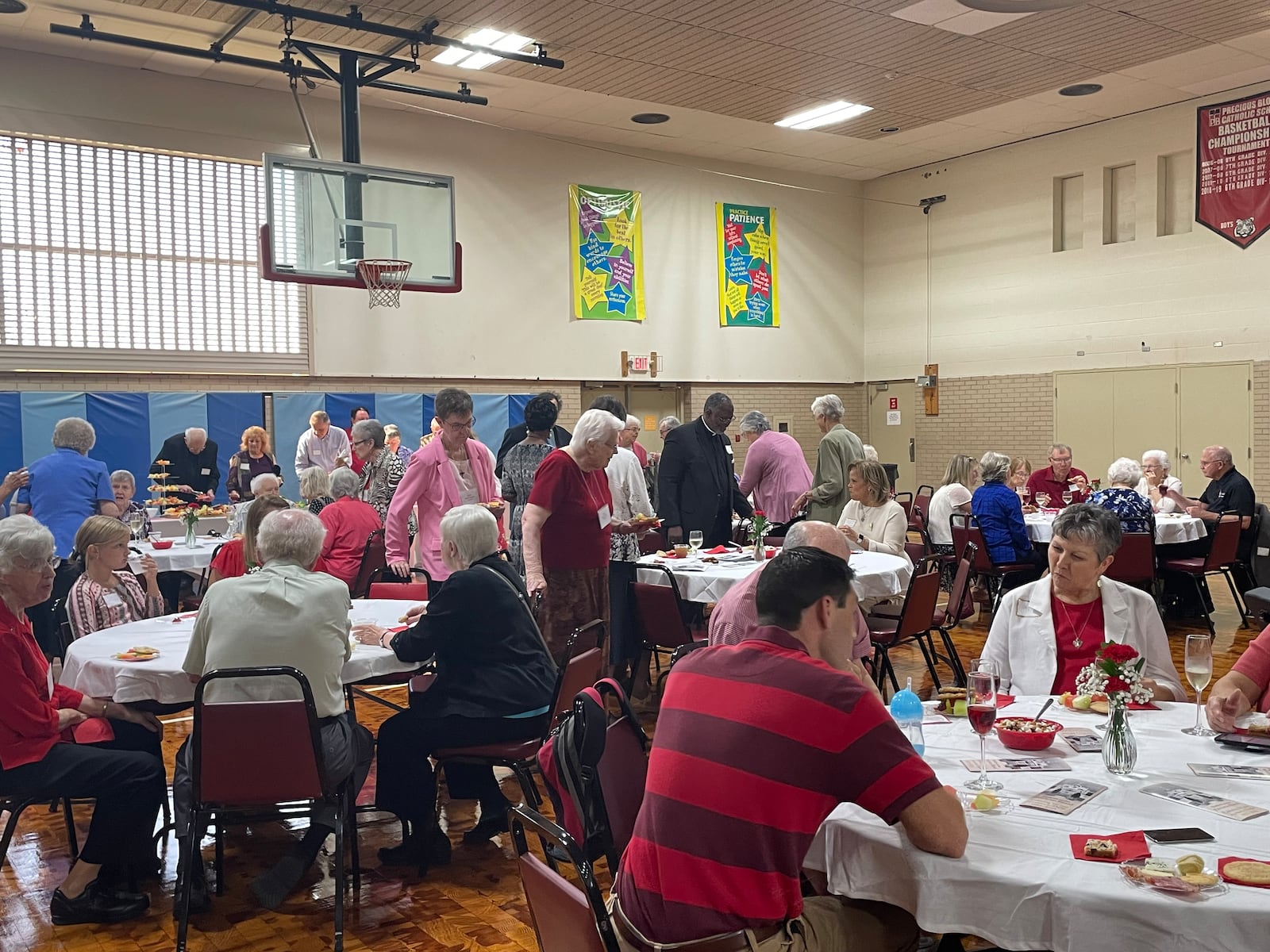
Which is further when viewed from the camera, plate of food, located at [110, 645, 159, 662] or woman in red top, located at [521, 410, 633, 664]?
woman in red top, located at [521, 410, 633, 664]

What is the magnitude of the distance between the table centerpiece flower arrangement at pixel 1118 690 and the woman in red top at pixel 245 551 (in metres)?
3.31

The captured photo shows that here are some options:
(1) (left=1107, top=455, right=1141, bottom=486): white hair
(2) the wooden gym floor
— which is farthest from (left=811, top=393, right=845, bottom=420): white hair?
(2) the wooden gym floor

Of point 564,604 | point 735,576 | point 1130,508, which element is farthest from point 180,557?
point 1130,508

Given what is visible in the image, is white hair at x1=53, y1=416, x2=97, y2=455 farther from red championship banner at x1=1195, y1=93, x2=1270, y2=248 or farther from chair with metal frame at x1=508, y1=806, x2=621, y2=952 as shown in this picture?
red championship banner at x1=1195, y1=93, x2=1270, y2=248

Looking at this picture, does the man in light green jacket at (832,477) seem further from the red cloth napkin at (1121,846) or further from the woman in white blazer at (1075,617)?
the red cloth napkin at (1121,846)

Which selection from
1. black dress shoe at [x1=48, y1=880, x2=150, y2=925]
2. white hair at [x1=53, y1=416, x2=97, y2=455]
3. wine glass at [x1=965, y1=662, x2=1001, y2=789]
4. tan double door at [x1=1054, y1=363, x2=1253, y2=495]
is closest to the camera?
wine glass at [x1=965, y1=662, x2=1001, y2=789]

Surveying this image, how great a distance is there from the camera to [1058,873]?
6.44 ft

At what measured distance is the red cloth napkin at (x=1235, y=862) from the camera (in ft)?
6.11

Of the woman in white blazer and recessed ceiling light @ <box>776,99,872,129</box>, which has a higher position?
recessed ceiling light @ <box>776,99,872,129</box>

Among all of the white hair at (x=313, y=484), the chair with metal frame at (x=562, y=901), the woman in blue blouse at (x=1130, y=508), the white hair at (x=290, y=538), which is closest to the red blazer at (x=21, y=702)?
the white hair at (x=290, y=538)

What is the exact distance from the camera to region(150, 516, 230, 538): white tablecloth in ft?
29.1

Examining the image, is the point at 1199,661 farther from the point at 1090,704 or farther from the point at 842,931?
the point at 842,931

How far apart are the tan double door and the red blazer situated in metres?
12.9

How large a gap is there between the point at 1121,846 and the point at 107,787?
10.2 feet
